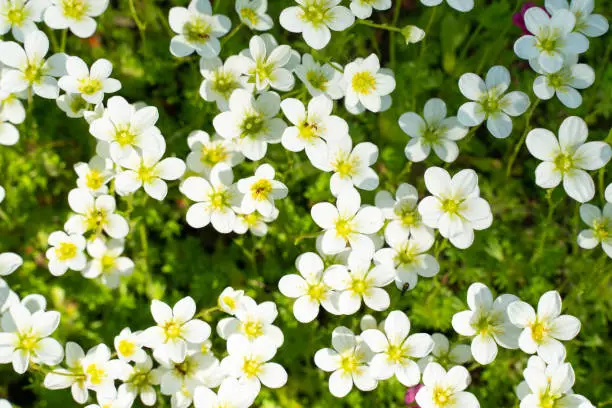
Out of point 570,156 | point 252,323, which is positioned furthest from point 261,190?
point 570,156

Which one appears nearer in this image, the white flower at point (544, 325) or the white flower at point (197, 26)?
the white flower at point (544, 325)

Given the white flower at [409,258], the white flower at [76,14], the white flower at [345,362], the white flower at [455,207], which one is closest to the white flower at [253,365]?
the white flower at [345,362]

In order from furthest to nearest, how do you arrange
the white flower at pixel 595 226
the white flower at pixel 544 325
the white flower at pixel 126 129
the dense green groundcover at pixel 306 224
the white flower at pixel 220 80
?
the dense green groundcover at pixel 306 224
the white flower at pixel 220 80
the white flower at pixel 595 226
the white flower at pixel 126 129
the white flower at pixel 544 325

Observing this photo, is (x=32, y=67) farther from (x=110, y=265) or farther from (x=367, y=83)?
(x=367, y=83)

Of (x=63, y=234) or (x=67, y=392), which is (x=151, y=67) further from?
(x=67, y=392)

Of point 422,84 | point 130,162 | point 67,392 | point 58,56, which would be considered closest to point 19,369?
point 67,392

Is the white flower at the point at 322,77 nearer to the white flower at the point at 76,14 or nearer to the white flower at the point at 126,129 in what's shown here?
the white flower at the point at 126,129

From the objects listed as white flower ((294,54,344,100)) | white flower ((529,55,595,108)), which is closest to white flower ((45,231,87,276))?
white flower ((294,54,344,100))

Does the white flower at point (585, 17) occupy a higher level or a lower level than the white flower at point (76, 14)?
higher
